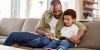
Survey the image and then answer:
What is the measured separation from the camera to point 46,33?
2.15m

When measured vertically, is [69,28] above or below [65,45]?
above

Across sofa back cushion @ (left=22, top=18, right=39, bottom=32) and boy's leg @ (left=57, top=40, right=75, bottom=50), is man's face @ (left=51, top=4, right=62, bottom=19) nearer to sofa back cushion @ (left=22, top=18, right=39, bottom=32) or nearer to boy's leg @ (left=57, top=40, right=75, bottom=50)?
boy's leg @ (left=57, top=40, right=75, bottom=50)

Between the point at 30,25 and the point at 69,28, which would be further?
the point at 30,25

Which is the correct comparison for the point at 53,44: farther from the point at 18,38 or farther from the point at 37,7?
the point at 37,7

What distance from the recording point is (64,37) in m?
2.02

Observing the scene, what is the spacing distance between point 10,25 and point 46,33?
1500 millimetres

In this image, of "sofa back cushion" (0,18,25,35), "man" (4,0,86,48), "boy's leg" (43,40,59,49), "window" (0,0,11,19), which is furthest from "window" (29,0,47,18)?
"boy's leg" (43,40,59,49)

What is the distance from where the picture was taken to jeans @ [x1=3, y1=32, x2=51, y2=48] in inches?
79.2

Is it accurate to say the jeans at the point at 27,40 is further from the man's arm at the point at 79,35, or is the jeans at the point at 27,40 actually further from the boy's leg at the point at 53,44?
the man's arm at the point at 79,35

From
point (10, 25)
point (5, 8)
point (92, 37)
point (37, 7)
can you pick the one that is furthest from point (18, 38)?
point (37, 7)

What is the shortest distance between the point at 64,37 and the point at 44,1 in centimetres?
Answer: 412

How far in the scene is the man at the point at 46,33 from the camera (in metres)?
2.02

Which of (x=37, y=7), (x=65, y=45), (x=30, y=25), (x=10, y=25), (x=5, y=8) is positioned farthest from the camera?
(x=37, y=7)

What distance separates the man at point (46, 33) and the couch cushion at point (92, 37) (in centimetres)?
8
